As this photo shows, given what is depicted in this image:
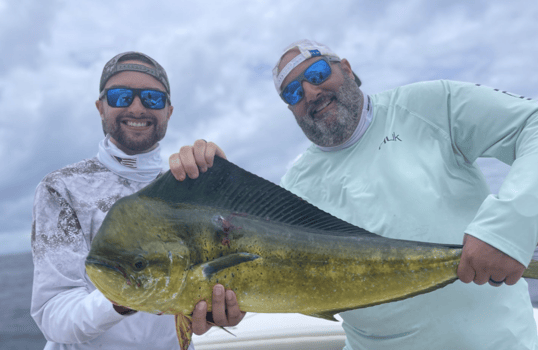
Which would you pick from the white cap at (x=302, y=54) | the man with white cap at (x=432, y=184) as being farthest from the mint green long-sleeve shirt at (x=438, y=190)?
the white cap at (x=302, y=54)

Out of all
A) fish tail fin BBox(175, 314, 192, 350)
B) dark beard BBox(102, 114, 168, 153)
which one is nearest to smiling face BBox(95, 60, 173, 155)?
dark beard BBox(102, 114, 168, 153)

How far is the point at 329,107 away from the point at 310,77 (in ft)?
1.01

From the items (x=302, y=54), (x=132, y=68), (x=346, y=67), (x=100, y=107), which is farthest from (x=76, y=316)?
(x=346, y=67)

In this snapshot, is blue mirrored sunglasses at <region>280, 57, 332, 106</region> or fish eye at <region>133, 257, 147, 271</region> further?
blue mirrored sunglasses at <region>280, 57, 332, 106</region>

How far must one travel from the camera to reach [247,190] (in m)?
1.96

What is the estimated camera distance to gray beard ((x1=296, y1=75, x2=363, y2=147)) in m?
2.99

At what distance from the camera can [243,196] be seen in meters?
1.94

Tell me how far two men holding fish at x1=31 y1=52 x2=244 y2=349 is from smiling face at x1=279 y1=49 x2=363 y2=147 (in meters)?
1.17

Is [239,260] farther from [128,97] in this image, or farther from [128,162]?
[128,97]

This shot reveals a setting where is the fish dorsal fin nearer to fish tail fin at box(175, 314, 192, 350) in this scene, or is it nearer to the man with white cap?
fish tail fin at box(175, 314, 192, 350)

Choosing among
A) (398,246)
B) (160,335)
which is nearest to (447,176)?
(398,246)

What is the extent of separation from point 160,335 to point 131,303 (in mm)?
971

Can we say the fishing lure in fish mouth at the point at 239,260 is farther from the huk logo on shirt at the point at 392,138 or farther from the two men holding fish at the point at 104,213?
the huk logo on shirt at the point at 392,138

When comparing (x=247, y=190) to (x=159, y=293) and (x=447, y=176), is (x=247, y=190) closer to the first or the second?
(x=159, y=293)
